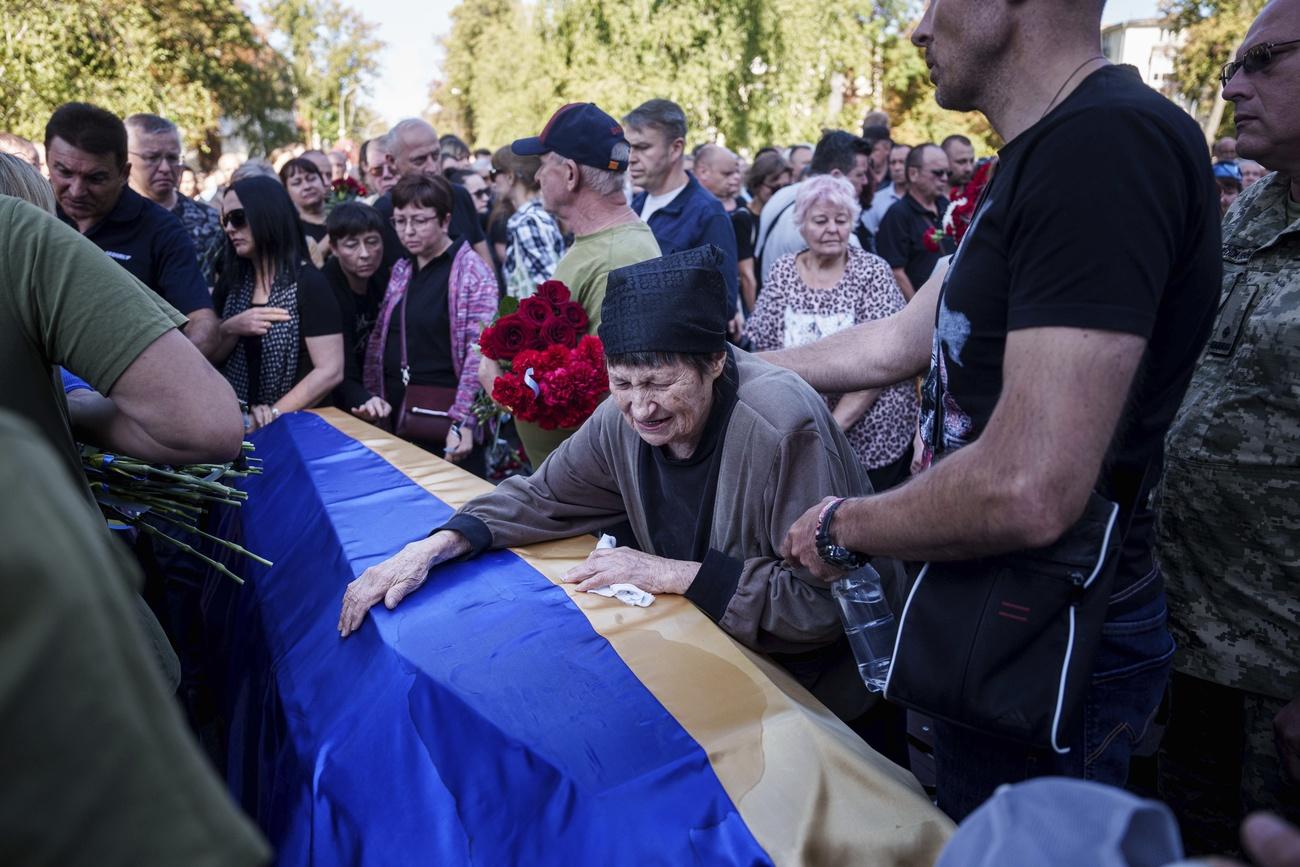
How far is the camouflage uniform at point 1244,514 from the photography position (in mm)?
2066

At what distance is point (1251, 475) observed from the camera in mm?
2105

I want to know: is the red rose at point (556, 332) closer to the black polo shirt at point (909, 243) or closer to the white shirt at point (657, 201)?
the white shirt at point (657, 201)

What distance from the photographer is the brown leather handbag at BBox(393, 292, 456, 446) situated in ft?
15.7

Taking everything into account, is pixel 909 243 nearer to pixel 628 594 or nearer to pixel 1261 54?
pixel 1261 54

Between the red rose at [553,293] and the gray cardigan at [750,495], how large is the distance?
835 mm

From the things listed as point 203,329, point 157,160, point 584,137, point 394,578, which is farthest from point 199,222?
point 394,578

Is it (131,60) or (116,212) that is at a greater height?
(131,60)

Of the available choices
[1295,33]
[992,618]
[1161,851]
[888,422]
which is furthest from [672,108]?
[1161,851]

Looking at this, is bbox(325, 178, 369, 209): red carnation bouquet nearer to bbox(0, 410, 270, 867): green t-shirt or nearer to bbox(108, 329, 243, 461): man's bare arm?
bbox(108, 329, 243, 461): man's bare arm

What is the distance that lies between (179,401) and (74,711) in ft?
3.78

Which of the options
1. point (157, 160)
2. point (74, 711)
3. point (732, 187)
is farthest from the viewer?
point (732, 187)

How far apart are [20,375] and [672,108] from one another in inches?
175

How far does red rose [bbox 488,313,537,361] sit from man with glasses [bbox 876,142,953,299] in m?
4.24

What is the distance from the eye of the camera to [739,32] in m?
19.7
